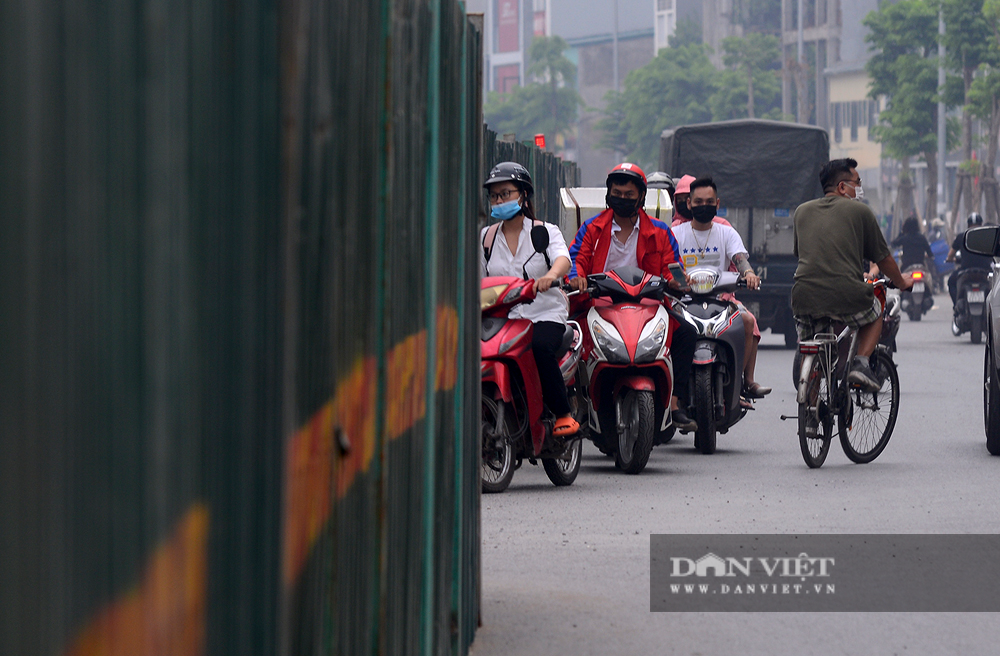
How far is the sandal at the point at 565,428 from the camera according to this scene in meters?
8.28

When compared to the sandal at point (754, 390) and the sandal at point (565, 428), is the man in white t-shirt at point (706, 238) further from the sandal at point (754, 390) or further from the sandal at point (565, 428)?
the sandal at point (565, 428)

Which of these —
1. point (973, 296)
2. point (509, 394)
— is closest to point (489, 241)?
point (509, 394)

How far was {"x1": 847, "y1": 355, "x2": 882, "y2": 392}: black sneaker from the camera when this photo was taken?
30.7 feet

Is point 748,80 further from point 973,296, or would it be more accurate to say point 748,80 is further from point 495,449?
point 495,449

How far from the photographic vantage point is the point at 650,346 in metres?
8.98

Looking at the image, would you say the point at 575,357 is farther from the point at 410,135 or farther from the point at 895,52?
the point at 895,52

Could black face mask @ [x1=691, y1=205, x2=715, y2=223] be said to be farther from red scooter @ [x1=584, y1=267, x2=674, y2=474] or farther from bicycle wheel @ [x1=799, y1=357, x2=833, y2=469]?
bicycle wheel @ [x1=799, y1=357, x2=833, y2=469]

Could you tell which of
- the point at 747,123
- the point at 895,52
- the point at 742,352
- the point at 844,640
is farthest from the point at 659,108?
the point at 844,640

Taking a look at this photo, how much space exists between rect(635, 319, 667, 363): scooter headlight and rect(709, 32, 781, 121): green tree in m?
76.6

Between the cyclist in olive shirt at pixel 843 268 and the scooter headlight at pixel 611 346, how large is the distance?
47.8 inches

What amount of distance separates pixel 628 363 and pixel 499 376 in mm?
1049

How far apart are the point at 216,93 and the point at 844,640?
3723 millimetres

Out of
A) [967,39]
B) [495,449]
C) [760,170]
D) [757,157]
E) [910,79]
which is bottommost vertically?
[495,449]
